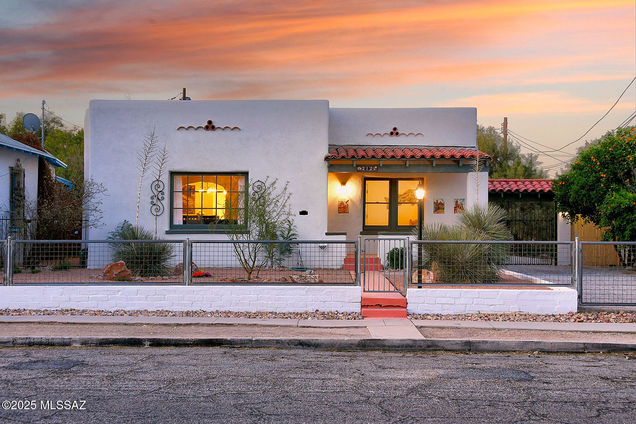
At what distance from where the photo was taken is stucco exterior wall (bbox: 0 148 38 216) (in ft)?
53.2

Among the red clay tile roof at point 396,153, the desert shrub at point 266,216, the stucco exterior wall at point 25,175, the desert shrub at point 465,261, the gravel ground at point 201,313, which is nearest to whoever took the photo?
the gravel ground at point 201,313

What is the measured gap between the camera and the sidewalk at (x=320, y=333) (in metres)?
8.24

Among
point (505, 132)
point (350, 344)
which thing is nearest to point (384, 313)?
point (350, 344)

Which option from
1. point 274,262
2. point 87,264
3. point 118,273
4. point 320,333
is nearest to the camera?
point 320,333

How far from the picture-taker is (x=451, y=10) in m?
15.3

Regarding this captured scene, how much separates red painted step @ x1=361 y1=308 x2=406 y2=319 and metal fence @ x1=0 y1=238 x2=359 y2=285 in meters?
0.60

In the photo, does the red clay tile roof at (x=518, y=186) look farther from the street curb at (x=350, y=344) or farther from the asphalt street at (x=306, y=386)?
the asphalt street at (x=306, y=386)

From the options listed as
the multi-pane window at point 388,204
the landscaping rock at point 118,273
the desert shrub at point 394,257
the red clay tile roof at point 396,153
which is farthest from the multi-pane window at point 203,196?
the desert shrub at point 394,257

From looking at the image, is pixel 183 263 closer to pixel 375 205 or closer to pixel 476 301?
pixel 476 301

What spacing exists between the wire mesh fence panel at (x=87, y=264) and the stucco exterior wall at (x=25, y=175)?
567cm

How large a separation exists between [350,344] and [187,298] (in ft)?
11.3

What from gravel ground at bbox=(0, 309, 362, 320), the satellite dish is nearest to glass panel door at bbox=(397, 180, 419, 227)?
gravel ground at bbox=(0, 309, 362, 320)

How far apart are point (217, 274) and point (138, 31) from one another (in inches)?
371

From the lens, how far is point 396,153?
1576cm
